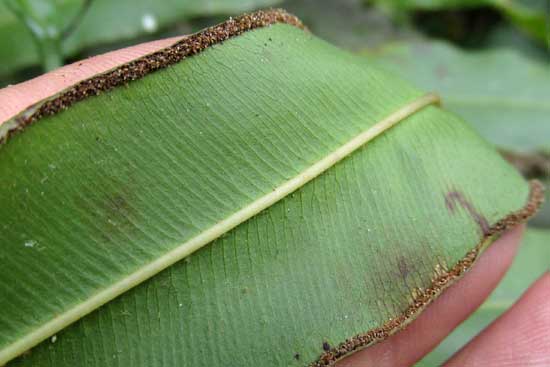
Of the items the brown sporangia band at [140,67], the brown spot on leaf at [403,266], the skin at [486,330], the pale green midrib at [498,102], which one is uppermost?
the pale green midrib at [498,102]

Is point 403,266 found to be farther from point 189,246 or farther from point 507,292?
point 507,292

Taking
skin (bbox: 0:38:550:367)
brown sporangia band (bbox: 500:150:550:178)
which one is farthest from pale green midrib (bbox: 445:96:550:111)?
skin (bbox: 0:38:550:367)

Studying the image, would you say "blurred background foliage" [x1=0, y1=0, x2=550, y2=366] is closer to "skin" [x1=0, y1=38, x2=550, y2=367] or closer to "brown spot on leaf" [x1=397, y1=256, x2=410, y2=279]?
"skin" [x1=0, y1=38, x2=550, y2=367]

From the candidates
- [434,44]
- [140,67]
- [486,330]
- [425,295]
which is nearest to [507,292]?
[486,330]

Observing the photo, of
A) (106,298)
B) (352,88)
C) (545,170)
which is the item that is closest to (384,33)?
(545,170)

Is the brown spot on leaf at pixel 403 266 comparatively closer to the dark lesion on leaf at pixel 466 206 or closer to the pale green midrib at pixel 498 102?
the dark lesion on leaf at pixel 466 206

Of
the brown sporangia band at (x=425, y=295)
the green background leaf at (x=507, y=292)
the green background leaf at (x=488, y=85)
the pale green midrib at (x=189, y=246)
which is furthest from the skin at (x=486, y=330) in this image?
the green background leaf at (x=488, y=85)

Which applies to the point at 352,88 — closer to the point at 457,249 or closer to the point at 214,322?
the point at 457,249
